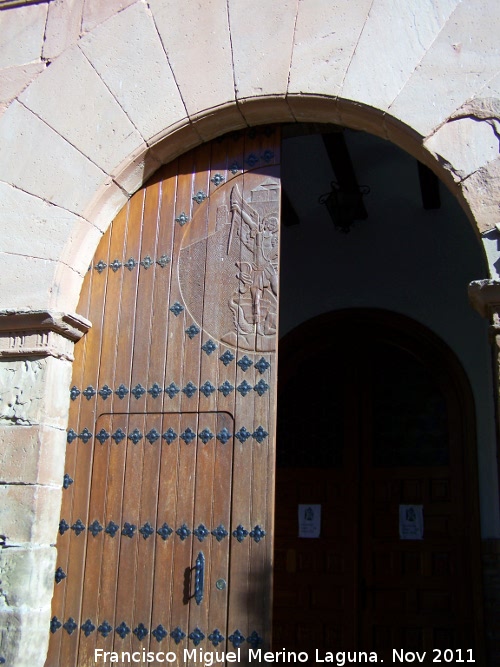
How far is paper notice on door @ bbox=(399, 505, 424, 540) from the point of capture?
5.23 meters

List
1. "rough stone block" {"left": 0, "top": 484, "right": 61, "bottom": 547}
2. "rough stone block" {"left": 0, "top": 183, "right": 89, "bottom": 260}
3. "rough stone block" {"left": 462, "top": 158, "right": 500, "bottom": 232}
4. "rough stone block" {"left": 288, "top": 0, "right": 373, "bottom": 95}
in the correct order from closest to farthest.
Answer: "rough stone block" {"left": 462, "top": 158, "right": 500, "bottom": 232}, "rough stone block" {"left": 0, "top": 484, "right": 61, "bottom": 547}, "rough stone block" {"left": 288, "top": 0, "right": 373, "bottom": 95}, "rough stone block" {"left": 0, "top": 183, "right": 89, "bottom": 260}

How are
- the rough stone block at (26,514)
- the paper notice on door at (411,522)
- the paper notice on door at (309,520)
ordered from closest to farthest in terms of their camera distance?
1. the rough stone block at (26,514)
2. the paper notice on door at (411,522)
3. the paper notice on door at (309,520)

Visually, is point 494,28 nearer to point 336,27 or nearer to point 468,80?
point 468,80

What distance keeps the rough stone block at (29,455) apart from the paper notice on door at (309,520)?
244cm

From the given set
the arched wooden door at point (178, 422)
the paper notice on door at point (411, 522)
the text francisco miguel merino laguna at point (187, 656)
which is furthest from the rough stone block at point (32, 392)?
the paper notice on door at point (411, 522)

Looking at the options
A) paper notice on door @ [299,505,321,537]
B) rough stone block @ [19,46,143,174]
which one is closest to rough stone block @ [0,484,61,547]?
rough stone block @ [19,46,143,174]

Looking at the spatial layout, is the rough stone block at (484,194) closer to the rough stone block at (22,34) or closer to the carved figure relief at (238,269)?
the carved figure relief at (238,269)

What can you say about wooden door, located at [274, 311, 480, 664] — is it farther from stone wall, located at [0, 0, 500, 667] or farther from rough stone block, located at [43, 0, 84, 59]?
rough stone block, located at [43, 0, 84, 59]

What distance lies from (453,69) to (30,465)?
8.25 feet

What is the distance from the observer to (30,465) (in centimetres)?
339

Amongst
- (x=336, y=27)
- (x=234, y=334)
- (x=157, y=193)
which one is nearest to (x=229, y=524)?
(x=234, y=334)

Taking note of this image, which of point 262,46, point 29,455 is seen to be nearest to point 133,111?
point 262,46

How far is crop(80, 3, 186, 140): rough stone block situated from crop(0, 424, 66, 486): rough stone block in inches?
59.0

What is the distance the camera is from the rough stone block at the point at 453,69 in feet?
10.6
